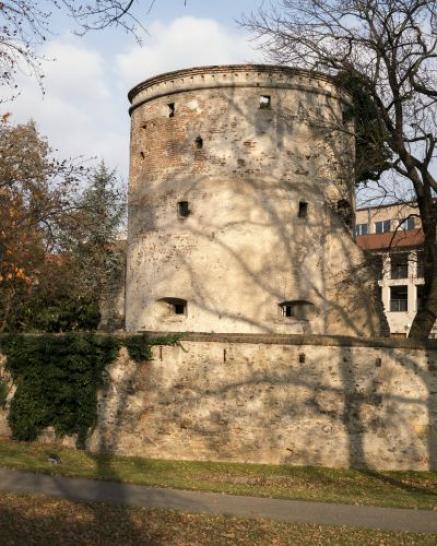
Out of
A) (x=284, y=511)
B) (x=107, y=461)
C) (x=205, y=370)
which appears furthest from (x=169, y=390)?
(x=284, y=511)

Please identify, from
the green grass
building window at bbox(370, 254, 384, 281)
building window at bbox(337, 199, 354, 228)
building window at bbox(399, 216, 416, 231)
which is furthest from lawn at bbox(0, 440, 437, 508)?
building window at bbox(399, 216, 416, 231)

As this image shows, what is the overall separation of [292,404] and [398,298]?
28.4 meters

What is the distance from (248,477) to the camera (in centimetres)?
1223

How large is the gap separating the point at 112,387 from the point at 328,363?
448 cm

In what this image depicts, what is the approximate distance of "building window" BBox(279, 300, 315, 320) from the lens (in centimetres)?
1644

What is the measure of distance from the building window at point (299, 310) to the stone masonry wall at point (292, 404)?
2849 millimetres

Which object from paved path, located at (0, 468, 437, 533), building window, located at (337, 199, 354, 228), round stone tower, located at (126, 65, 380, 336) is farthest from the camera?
building window, located at (337, 199, 354, 228)

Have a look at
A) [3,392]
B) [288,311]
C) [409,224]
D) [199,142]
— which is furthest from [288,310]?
[409,224]

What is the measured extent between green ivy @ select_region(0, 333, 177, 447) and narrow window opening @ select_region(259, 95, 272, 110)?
6245 mm

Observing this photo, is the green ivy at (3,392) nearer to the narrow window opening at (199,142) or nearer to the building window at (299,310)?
the building window at (299,310)

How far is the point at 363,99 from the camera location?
17156mm

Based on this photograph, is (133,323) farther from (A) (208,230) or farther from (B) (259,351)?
(B) (259,351)

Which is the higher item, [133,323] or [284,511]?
[133,323]

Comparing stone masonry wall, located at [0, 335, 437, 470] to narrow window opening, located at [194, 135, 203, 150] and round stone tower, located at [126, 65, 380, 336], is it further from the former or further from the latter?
narrow window opening, located at [194, 135, 203, 150]
